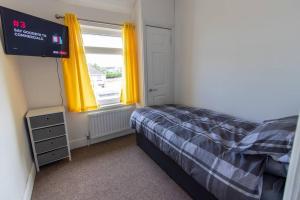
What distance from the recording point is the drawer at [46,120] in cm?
200

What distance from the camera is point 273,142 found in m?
1.00

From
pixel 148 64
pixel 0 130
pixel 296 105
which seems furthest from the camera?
pixel 148 64

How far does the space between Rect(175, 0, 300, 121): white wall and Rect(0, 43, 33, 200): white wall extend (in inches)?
101

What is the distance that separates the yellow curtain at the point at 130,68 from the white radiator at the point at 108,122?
0.24 metres

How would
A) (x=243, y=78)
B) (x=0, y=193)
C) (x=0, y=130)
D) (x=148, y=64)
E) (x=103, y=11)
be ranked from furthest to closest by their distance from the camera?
(x=148, y=64) < (x=103, y=11) < (x=243, y=78) < (x=0, y=130) < (x=0, y=193)

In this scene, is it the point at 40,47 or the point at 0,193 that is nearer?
the point at 0,193

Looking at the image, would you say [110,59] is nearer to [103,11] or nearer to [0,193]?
[103,11]

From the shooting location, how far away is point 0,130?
123 cm

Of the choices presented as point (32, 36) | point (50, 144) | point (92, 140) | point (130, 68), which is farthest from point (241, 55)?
point (50, 144)

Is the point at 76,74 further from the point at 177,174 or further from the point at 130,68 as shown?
the point at 177,174

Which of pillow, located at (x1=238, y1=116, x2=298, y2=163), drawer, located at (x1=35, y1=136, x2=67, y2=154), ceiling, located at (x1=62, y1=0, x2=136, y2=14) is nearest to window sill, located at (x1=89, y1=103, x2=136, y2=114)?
drawer, located at (x1=35, y1=136, x2=67, y2=154)

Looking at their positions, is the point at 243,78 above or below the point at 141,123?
above

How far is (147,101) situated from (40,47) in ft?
6.07

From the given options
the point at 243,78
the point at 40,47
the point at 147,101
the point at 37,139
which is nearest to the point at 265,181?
the point at 243,78
